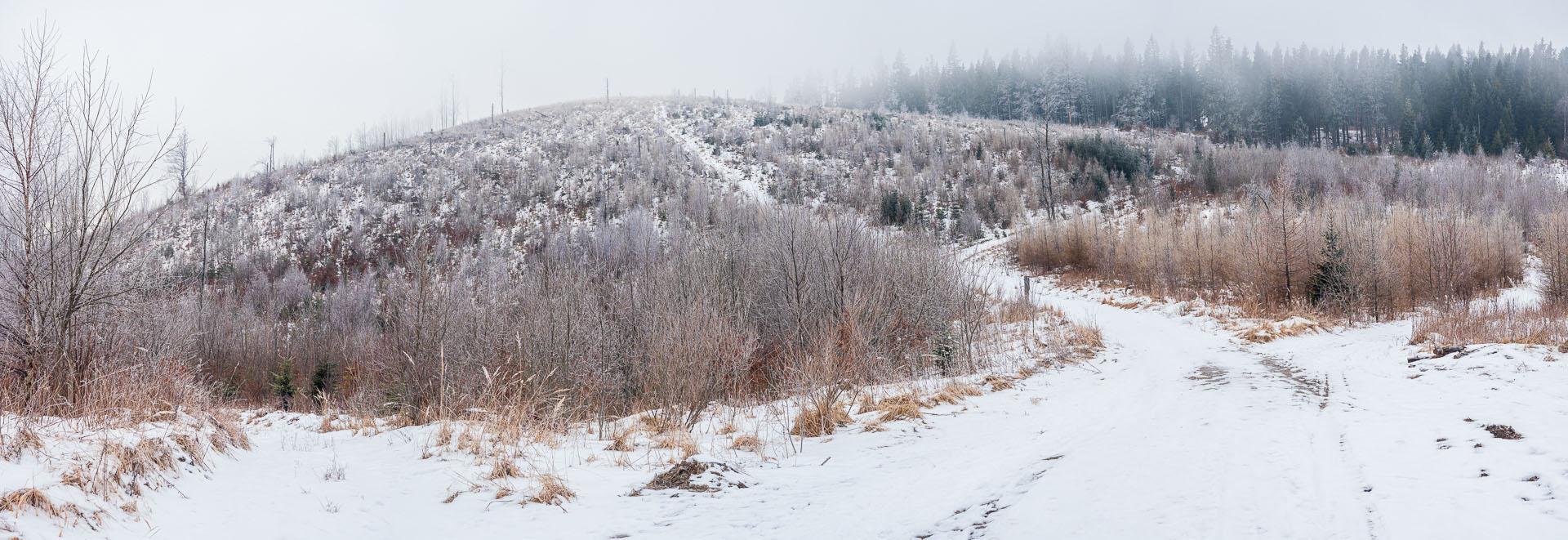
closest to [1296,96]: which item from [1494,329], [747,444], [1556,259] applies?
[1556,259]

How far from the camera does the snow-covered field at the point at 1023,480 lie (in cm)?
347

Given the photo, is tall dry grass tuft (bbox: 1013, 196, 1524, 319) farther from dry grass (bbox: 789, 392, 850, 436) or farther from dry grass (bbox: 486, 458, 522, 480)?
dry grass (bbox: 486, 458, 522, 480)

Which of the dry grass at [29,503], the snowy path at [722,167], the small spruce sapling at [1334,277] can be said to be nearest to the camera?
the dry grass at [29,503]

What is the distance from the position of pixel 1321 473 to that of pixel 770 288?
10899 mm

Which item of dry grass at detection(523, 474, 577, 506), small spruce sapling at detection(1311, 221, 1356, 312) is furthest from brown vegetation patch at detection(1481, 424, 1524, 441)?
small spruce sapling at detection(1311, 221, 1356, 312)

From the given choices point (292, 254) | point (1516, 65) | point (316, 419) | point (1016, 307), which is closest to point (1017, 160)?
point (1016, 307)

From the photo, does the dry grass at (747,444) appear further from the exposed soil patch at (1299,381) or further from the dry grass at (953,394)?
the exposed soil patch at (1299,381)

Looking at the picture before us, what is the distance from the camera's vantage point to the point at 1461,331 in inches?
431

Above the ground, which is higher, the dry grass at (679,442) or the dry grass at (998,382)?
the dry grass at (679,442)

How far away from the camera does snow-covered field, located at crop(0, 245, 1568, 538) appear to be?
11.4ft

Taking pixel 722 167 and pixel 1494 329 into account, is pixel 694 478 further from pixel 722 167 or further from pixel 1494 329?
pixel 722 167

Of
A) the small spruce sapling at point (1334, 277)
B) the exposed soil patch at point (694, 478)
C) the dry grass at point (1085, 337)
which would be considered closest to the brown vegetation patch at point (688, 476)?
the exposed soil patch at point (694, 478)

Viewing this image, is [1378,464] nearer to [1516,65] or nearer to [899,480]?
[899,480]

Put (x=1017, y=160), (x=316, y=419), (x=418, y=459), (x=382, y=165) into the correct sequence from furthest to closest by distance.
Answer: (x=382, y=165) < (x=1017, y=160) < (x=316, y=419) < (x=418, y=459)
